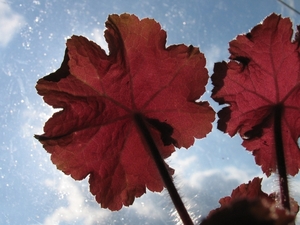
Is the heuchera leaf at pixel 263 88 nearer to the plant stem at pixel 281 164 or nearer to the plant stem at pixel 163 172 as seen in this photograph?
the plant stem at pixel 281 164

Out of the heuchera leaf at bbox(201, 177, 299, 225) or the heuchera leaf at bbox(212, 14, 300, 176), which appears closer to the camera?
the heuchera leaf at bbox(201, 177, 299, 225)

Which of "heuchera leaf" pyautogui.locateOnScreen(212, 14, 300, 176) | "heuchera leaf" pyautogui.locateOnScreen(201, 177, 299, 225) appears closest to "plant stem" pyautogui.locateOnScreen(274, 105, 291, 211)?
"heuchera leaf" pyautogui.locateOnScreen(212, 14, 300, 176)

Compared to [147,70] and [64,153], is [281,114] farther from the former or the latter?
A: [64,153]

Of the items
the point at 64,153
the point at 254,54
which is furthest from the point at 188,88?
the point at 64,153

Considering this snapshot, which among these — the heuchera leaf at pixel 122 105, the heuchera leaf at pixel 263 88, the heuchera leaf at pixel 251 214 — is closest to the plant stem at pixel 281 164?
the heuchera leaf at pixel 263 88

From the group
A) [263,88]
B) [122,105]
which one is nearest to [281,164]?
[263,88]

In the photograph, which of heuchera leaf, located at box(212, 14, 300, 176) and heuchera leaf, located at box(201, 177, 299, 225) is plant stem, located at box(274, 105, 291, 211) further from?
heuchera leaf, located at box(201, 177, 299, 225)
